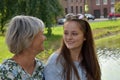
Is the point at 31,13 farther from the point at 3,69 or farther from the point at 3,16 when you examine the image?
the point at 3,69

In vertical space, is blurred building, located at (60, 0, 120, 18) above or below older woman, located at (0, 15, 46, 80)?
below

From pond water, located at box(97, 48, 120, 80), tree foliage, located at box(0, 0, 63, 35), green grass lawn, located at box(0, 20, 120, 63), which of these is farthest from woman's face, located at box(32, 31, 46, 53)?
tree foliage, located at box(0, 0, 63, 35)

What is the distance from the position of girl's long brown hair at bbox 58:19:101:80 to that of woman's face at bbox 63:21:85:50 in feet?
0.13

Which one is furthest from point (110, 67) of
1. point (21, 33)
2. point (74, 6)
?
point (74, 6)

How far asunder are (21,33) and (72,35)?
491mm

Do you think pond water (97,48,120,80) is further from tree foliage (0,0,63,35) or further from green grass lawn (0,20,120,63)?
tree foliage (0,0,63,35)

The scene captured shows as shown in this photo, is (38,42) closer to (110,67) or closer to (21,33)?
(21,33)

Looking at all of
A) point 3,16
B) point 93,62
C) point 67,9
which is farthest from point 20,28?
point 67,9

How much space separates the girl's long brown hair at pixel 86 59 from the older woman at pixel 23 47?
0.82 feet

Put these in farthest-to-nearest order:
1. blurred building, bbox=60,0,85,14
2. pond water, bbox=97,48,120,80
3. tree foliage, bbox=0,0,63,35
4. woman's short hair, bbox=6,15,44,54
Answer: blurred building, bbox=60,0,85,14 → tree foliage, bbox=0,0,63,35 → pond water, bbox=97,48,120,80 → woman's short hair, bbox=6,15,44,54

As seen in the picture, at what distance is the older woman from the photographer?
3076 mm

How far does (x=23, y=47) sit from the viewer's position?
3.12m

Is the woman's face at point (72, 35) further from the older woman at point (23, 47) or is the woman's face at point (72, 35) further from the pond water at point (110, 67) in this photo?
the pond water at point (110, 67)

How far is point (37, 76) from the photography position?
318cm
